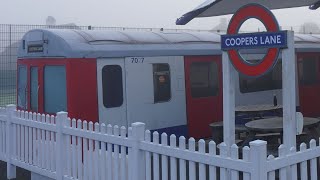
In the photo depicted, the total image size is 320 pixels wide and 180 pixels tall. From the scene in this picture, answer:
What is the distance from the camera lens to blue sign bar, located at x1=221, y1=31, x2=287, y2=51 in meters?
5.39

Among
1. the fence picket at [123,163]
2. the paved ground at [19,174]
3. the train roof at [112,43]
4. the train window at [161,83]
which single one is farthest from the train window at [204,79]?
the fence picket at [123,163]

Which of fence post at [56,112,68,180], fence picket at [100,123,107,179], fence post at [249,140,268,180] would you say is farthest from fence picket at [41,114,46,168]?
fence post at [249,140,268,180]

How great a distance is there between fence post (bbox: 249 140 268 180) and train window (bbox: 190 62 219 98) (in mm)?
6110

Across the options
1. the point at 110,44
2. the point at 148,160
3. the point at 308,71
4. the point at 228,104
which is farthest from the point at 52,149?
the point at 308,71

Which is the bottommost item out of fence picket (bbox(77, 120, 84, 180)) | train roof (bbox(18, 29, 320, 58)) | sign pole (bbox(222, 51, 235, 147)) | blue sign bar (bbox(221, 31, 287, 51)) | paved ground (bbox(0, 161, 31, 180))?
paved ground (bbox(0, 161, 31, 180))

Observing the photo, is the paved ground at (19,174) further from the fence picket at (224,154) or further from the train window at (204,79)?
the fence picket at (224,154)

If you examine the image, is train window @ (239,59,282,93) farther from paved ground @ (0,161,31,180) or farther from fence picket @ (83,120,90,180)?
fence picket @ (83,120,90,180)

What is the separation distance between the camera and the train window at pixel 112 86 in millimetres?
8586

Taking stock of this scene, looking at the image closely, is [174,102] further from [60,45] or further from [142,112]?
[60,45]

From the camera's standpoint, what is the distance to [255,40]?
5609 millimetres

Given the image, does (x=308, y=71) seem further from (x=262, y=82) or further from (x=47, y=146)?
(x=47, y=146)

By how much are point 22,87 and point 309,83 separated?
7843 millimetres

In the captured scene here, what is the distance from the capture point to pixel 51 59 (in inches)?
344

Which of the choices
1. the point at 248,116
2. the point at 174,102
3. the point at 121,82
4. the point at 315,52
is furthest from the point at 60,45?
the point at 315,52
